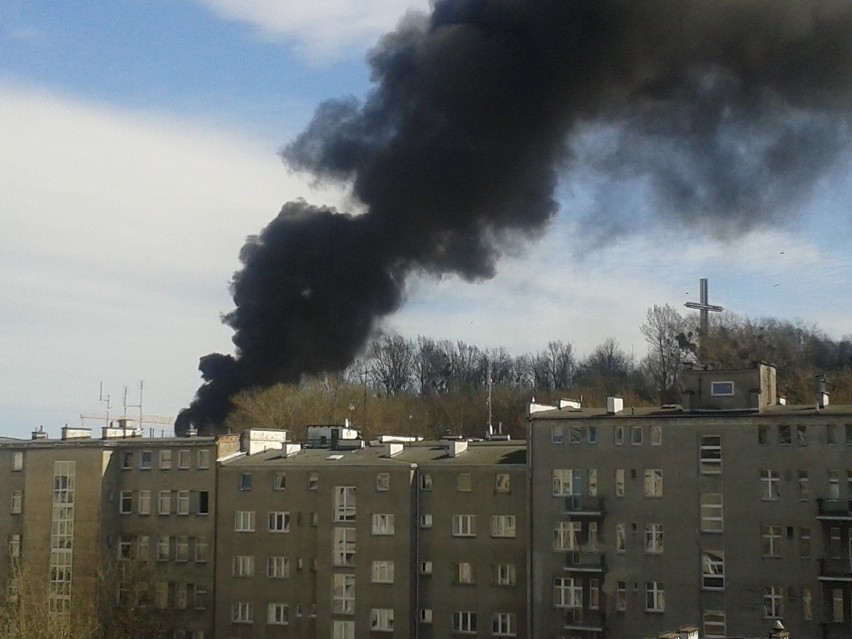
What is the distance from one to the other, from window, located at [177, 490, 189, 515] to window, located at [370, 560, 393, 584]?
35.5 feet

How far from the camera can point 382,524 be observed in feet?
188

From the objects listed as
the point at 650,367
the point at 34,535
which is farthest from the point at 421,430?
the point at 34,535

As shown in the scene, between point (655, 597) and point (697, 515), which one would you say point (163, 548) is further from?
point (697, 515)

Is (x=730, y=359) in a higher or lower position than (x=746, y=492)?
higher

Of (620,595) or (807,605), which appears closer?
(807,605)

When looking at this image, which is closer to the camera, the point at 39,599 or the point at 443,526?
the point at 443,526

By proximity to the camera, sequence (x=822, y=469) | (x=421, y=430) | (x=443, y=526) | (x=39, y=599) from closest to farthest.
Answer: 1. (x=822, y=469)
2. (x=443, y=526)
3. (x=39, y=599)
4. (x=421, y=430)

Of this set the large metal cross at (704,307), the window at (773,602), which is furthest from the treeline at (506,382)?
the window at (773,602)

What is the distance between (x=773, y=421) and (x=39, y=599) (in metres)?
34.2

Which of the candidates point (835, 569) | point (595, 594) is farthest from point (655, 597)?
point (835, 569)

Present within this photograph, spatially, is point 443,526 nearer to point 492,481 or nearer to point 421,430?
point 492,481

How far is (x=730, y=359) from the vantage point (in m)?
106

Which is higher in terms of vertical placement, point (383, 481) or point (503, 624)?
point (383, 481)

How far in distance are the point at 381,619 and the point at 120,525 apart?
15.4 m
